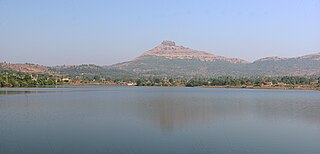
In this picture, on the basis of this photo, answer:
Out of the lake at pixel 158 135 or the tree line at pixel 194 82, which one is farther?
the tree line at pixel 194 82

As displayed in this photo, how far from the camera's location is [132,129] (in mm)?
20281

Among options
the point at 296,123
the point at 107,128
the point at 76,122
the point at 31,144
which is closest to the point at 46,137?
the point at 31,144

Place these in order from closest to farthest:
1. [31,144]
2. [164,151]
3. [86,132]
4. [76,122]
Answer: [164,151]
[31,144]
[86,132]
[76,122]

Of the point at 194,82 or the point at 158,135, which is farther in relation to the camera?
the point at 194,82

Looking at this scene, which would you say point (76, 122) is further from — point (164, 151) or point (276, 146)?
point (276, 146)

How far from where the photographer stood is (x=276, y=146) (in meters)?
16.0

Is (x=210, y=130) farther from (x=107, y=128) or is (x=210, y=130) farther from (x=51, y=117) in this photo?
(x=51, y=117)

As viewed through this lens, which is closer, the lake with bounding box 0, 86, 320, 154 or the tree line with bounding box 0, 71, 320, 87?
the lake with bounding box 0, 86, 320, 154

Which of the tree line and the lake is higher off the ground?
the tree line

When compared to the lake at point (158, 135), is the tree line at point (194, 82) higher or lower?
higher

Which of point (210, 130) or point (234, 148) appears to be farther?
point (210, 130)

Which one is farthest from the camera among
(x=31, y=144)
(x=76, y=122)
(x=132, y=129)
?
(x=76, y=122)

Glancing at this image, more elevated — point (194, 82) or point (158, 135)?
point (194, 82)

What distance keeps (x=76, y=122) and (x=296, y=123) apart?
13.5m
